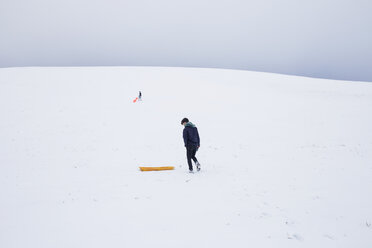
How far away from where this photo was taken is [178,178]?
800 centimetres

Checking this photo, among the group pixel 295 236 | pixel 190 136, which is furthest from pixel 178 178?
pixel 295 236

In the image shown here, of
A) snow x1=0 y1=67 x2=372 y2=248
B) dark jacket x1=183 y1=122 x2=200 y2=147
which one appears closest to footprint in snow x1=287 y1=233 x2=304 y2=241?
snow x1=0 y1=67 x2=372 y2=248

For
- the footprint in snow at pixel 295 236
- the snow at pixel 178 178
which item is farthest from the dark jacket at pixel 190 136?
the footprint in snow at pixel 295 236

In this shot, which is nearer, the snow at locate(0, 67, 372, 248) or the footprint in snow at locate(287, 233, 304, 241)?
the footprint in snow at locate(287, 233, 304, 241)

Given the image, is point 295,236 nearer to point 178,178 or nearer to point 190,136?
point 178,178

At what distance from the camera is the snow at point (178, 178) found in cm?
469

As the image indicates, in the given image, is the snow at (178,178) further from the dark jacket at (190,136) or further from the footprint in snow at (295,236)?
the dark jacket at (190,136)

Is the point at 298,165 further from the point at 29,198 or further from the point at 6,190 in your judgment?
the point at 6,190

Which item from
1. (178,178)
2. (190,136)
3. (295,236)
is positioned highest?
(190,136)

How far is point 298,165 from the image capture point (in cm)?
962

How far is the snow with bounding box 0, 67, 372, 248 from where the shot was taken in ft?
15.4

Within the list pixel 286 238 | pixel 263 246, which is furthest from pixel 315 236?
pixel 263 246

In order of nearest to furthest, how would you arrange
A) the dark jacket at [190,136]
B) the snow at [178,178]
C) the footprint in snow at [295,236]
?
the footprint in snow at [295,236] < the snow at [178,178] < the dark jacket at [190,136]

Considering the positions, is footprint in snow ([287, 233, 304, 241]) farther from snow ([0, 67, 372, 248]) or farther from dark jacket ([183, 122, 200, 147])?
dark jacket ([183, 122, 200, 147])
